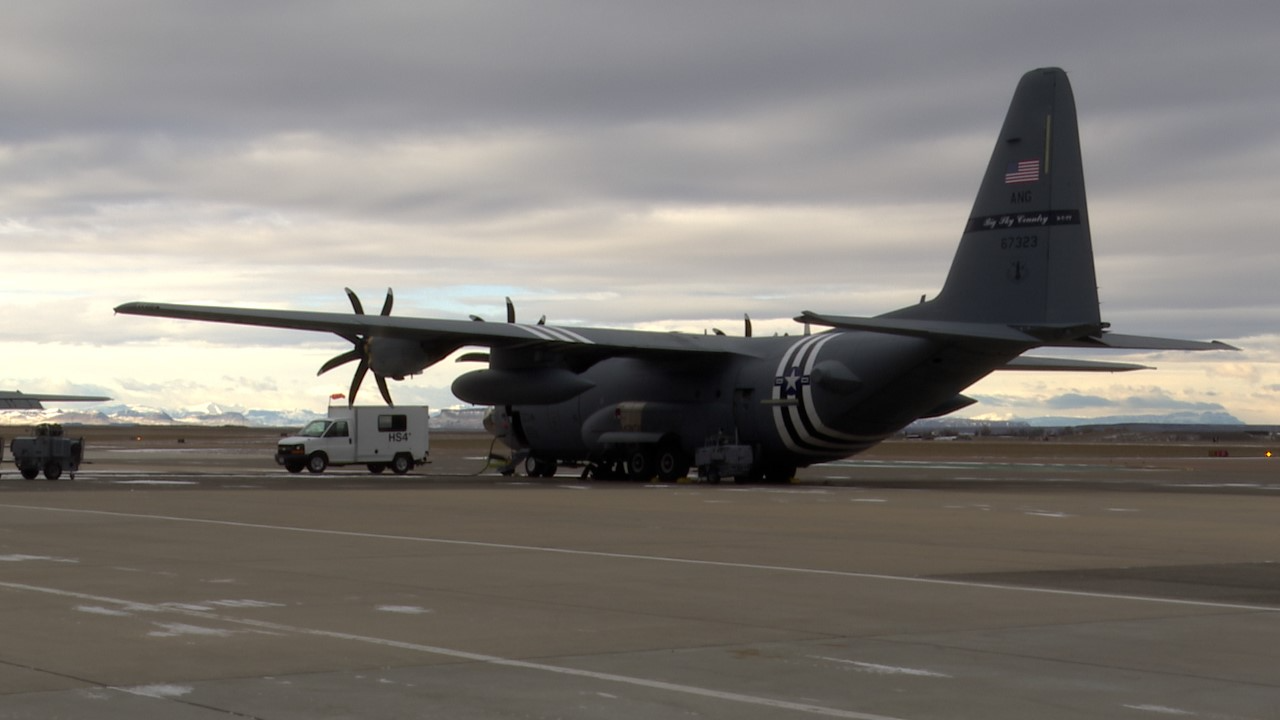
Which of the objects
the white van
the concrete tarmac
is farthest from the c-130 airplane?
the concrete tarmac

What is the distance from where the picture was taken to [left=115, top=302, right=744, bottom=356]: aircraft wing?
38.4 meters

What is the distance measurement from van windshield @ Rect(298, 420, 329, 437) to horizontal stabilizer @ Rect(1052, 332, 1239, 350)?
96.3 feet

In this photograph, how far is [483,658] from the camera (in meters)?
10.0

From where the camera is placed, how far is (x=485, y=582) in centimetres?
1466

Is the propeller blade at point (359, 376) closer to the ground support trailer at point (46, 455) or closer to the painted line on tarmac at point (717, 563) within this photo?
the ground support trailer at point (46, 455)

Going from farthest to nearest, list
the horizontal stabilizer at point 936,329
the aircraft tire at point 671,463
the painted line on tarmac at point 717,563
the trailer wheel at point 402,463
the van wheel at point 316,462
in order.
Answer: the trailer wheel at point 402,463, the van wheel at point 316,462, the aircraft tire at point 671,463, the horizontal stabilizer at point 936,329, the painted line on tarmac at point 717,563

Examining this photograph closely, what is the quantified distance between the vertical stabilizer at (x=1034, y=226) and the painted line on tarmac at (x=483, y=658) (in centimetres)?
2600

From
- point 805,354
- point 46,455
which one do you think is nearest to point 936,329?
point 805,354

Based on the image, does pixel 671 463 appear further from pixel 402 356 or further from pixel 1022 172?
pixel 1022 172

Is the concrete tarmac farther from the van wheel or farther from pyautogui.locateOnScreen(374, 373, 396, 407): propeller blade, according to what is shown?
the van wheel

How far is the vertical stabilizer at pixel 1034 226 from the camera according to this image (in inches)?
1351

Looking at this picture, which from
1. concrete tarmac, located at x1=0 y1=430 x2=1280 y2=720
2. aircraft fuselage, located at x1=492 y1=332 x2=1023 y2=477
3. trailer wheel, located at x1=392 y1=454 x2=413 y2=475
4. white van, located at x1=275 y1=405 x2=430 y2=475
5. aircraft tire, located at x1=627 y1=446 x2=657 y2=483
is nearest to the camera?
concrete tarmac, located at x1=0 y1=430 x2=1280 y2=720

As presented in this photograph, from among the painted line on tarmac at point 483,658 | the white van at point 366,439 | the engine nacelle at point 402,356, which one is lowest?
the painted line on tarmac at point 483,658

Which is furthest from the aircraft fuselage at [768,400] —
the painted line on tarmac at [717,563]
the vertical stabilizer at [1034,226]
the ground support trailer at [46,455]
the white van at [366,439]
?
the painted line on tarmac at [717,563]
